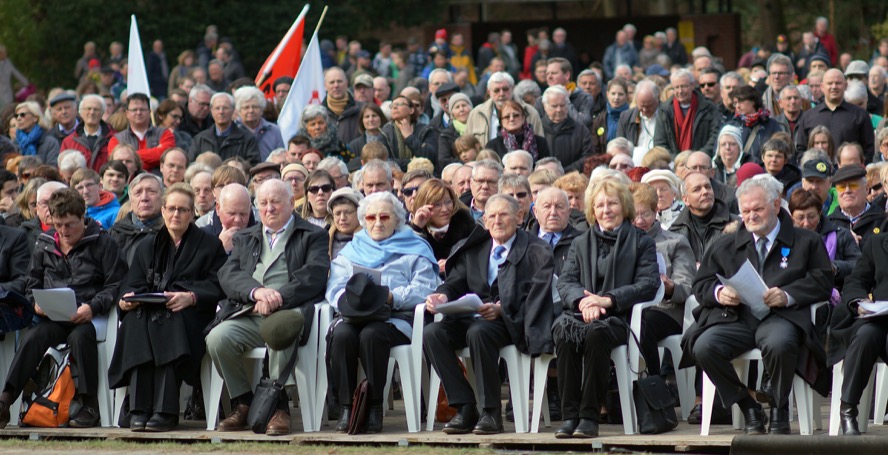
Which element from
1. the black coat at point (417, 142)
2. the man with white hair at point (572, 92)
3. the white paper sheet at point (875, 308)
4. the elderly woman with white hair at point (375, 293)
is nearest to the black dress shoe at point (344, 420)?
the elderly woman with white hair at point (375, 293)

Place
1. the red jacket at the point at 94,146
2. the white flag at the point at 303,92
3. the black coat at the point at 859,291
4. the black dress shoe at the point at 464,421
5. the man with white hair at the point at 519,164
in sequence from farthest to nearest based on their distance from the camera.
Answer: the white flag at the point at 303,92
the red jacket at the point at 94,146
the man with white hair at the point at 519,164
the black dress shoe at the point at 464,421
the black coat at the point at 859,291

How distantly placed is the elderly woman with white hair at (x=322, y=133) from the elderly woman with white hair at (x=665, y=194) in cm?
387

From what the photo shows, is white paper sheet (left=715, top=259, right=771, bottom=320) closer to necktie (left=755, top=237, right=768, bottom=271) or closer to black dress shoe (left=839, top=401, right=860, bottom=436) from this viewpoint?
necktie (left=755, top=237, right=768, bottom=271)

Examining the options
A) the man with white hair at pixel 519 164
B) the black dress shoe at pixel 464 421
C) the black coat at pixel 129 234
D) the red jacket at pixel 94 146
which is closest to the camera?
the black dress shoe at pixel 464 421

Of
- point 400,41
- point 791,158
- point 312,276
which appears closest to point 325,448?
point 312,276

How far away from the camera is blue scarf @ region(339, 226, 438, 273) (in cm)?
995

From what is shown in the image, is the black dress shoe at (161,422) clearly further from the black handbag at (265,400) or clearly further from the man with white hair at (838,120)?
the man with white hair at (838,120)

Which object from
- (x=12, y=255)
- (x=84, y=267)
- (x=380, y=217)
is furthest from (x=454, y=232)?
(x=12, y=255)

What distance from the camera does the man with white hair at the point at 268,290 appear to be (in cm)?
975

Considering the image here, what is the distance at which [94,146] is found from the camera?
607 inches

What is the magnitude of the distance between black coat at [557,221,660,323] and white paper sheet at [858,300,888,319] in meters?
1.23

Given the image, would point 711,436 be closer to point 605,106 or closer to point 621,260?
point 621,260

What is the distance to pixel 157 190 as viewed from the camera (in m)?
11.0

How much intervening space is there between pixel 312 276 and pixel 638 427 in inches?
89.4
